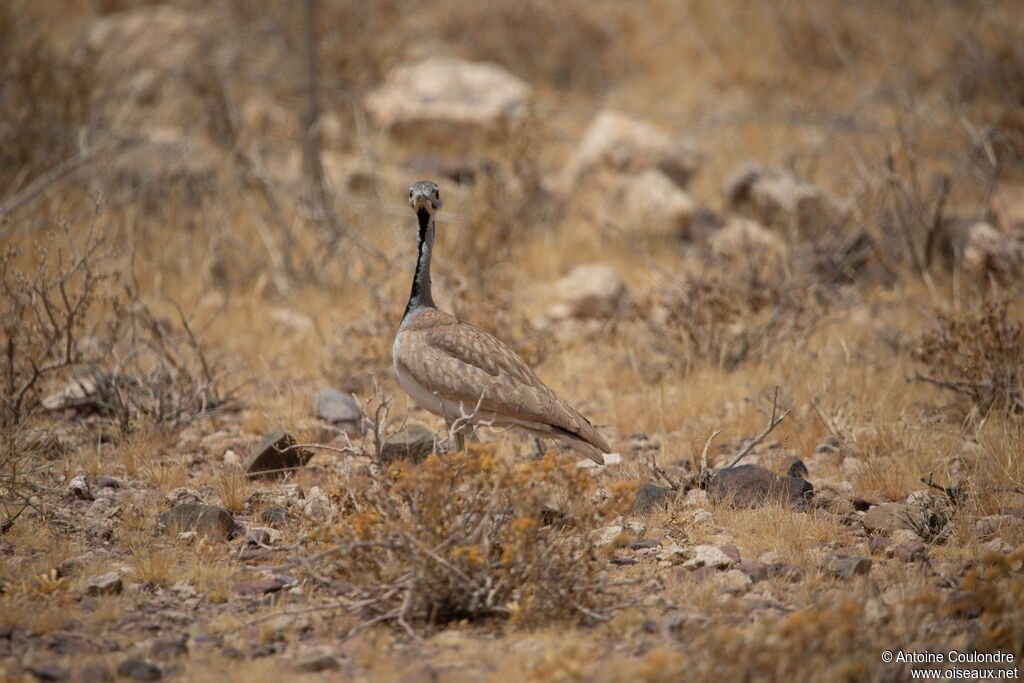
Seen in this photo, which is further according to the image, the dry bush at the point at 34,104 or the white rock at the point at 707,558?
the dry bush at the point at 34,104

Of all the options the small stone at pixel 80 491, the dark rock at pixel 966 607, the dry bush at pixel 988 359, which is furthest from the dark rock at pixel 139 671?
the dry bush at pixel 988 359

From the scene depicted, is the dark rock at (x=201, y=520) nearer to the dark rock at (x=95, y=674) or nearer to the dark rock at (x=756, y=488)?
the dark rock at (x=95, y=674)

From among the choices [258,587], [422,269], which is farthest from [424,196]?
[258,587]

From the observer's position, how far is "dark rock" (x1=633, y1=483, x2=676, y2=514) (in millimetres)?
4309

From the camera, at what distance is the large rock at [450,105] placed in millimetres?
9906

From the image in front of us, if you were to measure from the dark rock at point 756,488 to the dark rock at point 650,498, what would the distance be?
9.5 inches

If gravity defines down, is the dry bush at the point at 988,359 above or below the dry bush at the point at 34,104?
below

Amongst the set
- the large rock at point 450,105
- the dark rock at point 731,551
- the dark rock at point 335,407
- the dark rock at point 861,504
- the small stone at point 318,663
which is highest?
the large rock at point 450,105

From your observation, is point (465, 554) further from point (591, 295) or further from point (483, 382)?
point (591, 295)

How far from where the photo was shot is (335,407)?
5438 mm

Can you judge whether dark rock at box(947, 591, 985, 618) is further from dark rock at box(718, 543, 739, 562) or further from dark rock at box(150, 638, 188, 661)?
dark rock at box(150, 638, 188, 661)

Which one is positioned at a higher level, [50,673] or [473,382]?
[473,382]

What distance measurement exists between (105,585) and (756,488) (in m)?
2.90

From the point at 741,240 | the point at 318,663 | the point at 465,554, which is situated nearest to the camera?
the point at 318,663
